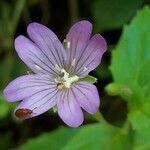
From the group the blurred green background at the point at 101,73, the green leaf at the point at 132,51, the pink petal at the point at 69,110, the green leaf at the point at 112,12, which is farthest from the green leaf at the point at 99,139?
the green leaf at the point at 112,12

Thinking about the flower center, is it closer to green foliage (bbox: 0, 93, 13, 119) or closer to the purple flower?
the purple flower

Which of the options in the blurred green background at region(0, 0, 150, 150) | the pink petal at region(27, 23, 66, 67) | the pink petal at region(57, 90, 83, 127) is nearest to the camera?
A: the pink petal at region(57, 90, 83, 127)

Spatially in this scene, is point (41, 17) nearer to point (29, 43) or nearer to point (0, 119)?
point (0, 119)

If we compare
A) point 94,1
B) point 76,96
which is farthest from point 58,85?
point 94,1

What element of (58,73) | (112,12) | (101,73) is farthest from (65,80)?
(112,12)

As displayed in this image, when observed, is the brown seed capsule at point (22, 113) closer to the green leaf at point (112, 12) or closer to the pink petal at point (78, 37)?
the pink petal at point (78, 37)

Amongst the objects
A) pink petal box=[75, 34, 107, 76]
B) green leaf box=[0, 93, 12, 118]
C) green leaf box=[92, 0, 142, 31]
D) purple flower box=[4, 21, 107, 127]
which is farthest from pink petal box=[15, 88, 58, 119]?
green leaf box=[92, 0, 142, 31]

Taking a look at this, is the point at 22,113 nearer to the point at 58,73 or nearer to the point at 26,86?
the point at 26,86
